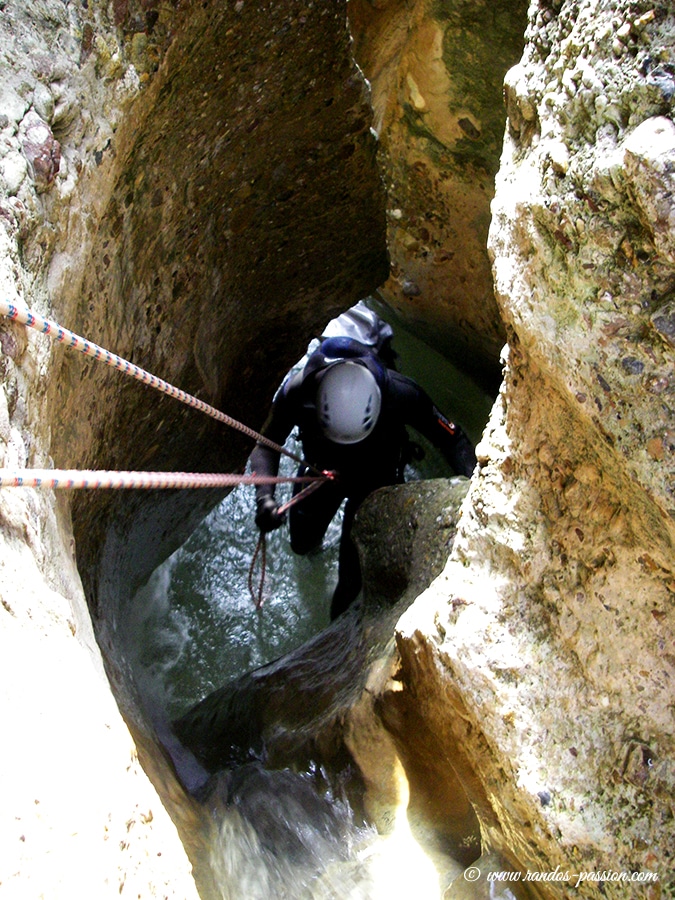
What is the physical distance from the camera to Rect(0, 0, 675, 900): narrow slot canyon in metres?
0.99

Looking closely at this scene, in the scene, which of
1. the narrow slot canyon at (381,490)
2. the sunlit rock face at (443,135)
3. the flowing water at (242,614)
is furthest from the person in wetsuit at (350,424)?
the flowing water at (242,614)

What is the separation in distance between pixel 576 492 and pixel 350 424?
1489 mm

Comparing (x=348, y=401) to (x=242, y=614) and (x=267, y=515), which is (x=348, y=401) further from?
(x=242, y=614)

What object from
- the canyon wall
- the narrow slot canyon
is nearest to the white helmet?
the narrow slot canyon

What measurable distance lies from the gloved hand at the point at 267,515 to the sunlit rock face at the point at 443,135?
3.98 ft

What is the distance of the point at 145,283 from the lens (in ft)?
6.93

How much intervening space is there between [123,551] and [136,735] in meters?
1.12

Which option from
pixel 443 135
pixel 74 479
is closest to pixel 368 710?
pixel 74 479

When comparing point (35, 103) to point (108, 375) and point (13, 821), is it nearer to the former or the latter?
point (108, 375)

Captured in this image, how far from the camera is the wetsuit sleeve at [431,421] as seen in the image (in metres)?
2.90

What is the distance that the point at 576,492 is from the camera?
4.11 ft

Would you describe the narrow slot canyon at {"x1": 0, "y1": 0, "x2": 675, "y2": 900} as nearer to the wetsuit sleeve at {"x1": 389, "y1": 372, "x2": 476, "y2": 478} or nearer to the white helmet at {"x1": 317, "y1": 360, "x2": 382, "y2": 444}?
the white helmet at {"x1": 317, "y1": 360, "x2": 382, "y2": 444}

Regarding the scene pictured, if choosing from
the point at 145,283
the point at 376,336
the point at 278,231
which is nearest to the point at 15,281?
the point at 145,283

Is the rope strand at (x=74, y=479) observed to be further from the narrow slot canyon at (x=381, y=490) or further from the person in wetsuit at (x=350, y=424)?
the person in wetsuit at (x=350, y=424)
